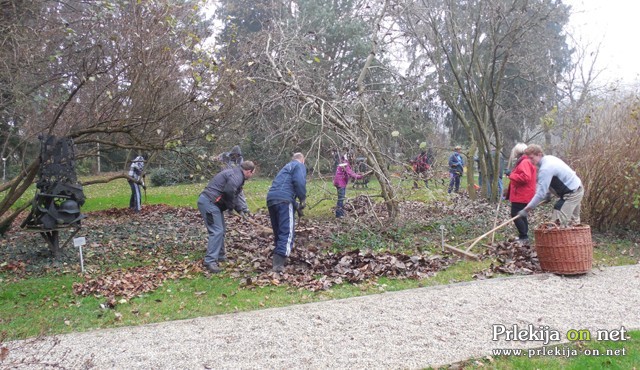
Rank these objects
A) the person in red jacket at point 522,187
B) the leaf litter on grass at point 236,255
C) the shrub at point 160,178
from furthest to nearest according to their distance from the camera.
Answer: the shrub at point 160,178 → the person in red jacket at point 522,187 → the leaf litter on grass at point 236,255

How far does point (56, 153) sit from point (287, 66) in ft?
16.8

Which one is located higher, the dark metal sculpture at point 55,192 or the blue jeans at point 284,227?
the dark metal sculpture at point 55,192

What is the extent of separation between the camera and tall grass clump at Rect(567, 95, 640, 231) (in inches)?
362

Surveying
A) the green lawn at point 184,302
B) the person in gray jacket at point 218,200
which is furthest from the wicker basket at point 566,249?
the person in gray jacket at point 218,200

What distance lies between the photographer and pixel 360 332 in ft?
15.4

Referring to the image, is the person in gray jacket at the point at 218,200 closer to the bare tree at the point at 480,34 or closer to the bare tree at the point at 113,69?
the bare tree at the point at 113,69

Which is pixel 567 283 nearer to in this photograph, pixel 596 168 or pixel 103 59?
pixel 596 168

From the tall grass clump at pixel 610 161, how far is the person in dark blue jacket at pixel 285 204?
6136 mm

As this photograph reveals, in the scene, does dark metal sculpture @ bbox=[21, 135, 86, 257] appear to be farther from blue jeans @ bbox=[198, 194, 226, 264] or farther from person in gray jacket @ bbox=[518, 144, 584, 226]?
person in gray jacket @ bbox=[518, 144, 584, 226]

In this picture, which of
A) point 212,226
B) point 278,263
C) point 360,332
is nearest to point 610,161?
point 278,263

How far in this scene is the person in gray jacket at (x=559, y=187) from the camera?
7023 millimetres

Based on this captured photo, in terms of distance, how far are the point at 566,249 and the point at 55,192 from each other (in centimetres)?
764

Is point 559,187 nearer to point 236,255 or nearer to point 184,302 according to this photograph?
point 236,255

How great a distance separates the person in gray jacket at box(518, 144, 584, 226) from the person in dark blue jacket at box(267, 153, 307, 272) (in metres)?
3.42
